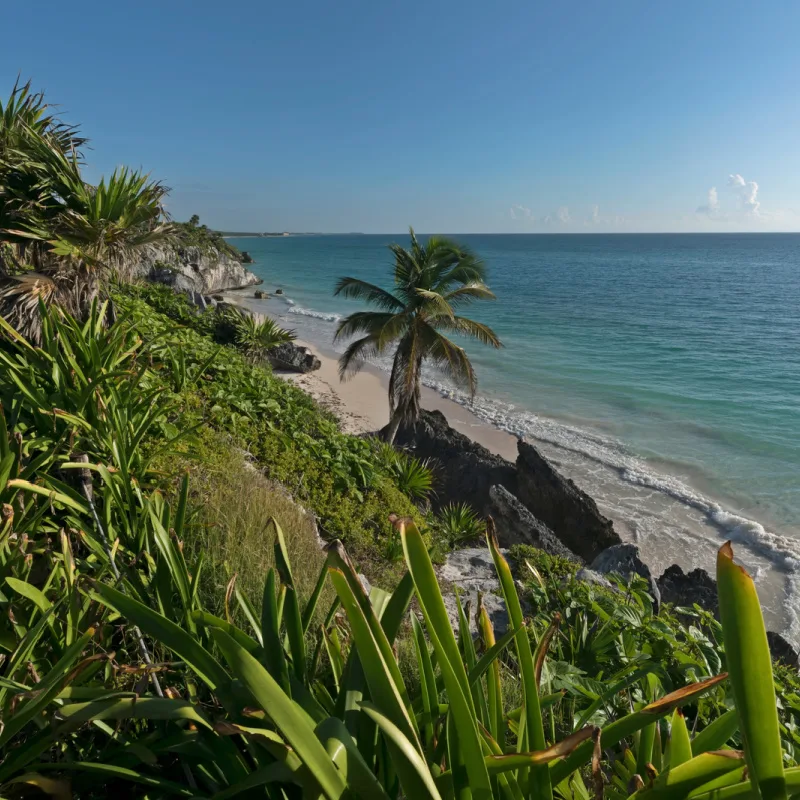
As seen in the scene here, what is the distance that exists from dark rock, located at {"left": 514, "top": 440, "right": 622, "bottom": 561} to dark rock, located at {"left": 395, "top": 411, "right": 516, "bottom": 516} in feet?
1.58

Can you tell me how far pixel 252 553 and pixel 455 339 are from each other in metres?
29.2

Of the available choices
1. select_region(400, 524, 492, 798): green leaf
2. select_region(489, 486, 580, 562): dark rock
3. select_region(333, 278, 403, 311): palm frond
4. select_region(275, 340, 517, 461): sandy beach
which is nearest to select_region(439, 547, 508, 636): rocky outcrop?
select_region(400, 524, 492, 798): green leaf

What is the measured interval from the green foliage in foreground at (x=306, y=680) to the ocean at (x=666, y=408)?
10.2 meters

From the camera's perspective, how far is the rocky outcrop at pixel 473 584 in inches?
174

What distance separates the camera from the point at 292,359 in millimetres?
21562

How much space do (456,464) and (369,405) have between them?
24.4 feet

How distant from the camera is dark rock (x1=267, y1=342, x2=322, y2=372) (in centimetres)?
2102

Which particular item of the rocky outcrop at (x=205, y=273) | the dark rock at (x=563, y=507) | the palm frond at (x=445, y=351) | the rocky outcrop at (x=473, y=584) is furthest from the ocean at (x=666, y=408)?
the rocky outcrop at (x=473, y=584)

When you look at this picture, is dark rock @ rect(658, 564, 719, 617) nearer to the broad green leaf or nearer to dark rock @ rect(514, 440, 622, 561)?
dark rock @ rect(514, 440, 622, 561)

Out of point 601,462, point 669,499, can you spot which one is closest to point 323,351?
point 601,462

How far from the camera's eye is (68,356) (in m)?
3.80

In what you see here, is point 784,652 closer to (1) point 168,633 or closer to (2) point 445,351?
(1) point 168,633

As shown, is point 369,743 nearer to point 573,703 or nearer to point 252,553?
point 573,703

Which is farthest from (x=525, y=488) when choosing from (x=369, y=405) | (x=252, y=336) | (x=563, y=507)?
(x=369, y=405)
